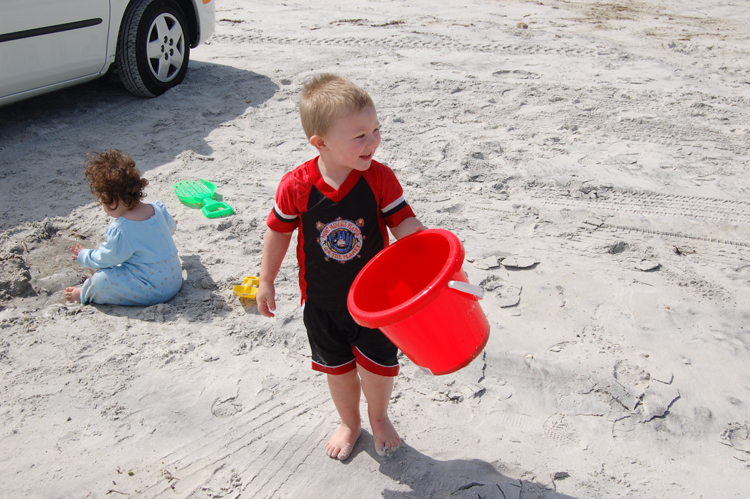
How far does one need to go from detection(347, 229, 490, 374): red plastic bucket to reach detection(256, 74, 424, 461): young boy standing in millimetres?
87

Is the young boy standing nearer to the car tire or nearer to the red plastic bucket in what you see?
the red plastic bucket

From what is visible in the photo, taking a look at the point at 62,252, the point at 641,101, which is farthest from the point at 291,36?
the point at 62,252

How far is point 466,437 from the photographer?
2043 mm

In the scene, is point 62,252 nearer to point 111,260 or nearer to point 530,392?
point 111,260

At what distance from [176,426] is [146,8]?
3.92 m

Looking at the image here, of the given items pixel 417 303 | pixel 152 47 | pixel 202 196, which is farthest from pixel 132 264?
pixel 152 47

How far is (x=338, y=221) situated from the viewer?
176cm

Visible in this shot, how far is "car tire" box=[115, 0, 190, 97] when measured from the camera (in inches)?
185

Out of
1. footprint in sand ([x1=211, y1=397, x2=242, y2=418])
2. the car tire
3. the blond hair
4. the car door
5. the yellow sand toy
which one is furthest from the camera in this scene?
the car tire

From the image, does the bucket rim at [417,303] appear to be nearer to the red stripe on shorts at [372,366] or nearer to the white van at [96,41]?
the red stripe on shorts at [372,366]

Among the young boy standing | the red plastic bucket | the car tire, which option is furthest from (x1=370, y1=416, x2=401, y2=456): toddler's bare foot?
the car tire

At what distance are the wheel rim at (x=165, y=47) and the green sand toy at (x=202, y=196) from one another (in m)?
1.72

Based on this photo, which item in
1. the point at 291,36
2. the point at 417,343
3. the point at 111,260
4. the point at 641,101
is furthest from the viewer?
the point at 291,36

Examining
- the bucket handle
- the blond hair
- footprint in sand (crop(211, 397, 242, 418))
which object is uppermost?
the blond hair
